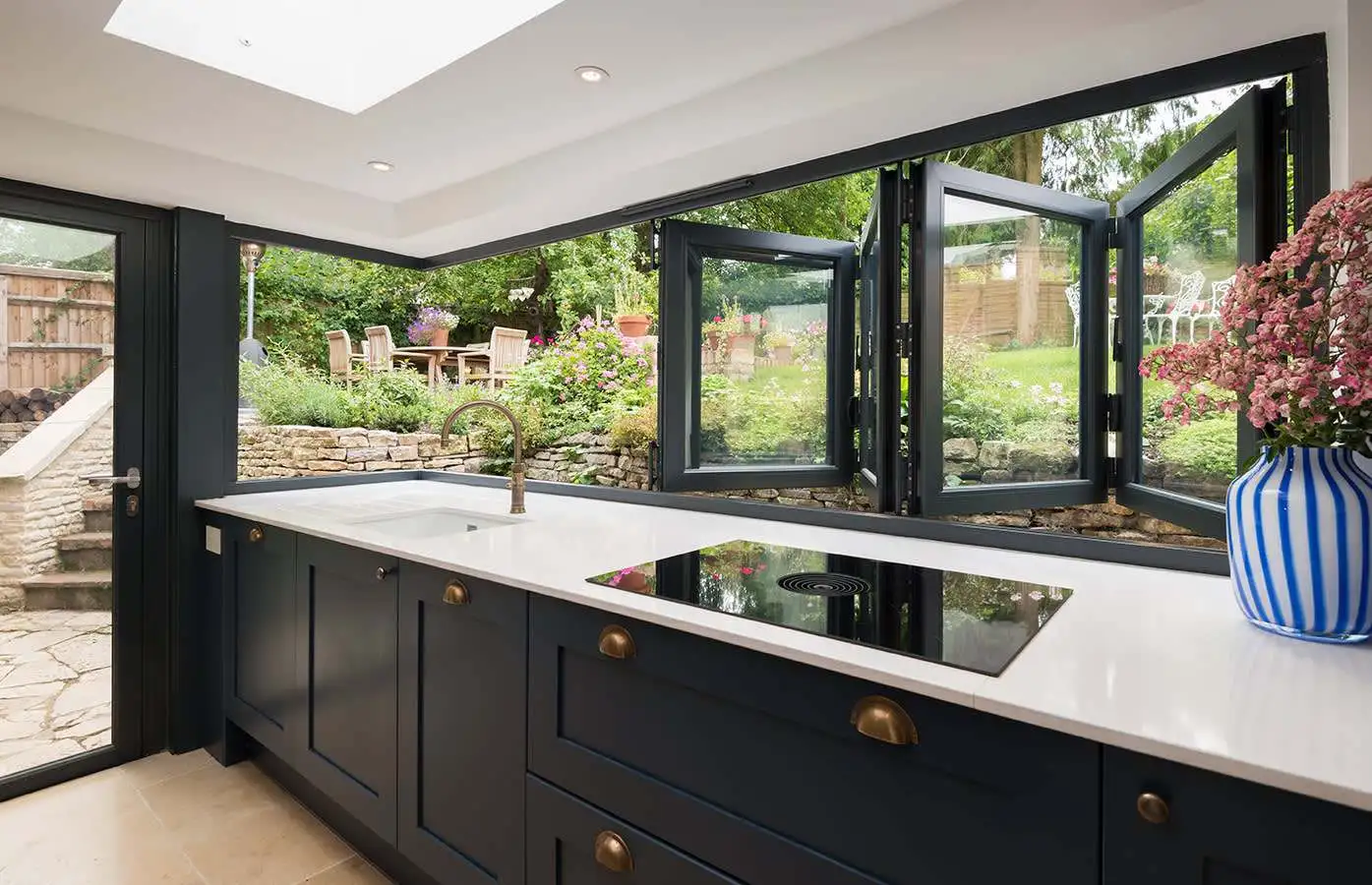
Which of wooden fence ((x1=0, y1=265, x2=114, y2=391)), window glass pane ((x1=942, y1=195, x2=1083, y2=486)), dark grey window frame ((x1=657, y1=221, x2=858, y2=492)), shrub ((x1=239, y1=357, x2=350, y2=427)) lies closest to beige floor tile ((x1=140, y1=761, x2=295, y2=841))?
wooden fence ((x1=0, y1=265, x2=114, y2=391))

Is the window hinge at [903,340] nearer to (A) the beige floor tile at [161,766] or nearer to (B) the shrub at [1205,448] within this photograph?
(B) the shrub at [1205,448]

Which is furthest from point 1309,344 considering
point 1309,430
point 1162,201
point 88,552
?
point 88,552

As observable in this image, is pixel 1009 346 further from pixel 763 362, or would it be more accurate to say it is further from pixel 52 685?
pixel 52 685

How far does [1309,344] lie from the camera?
1.05 meters

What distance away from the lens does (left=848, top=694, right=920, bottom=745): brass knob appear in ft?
3.18

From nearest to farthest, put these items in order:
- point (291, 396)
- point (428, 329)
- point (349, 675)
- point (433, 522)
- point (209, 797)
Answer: point (349, 675), point (209, 797), point (433, 522), point (291, 396), point (428, 329)

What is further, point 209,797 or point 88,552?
point 88,552

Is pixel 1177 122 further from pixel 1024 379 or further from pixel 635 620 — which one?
pixel 635 620

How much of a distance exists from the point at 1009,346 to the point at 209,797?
9.72ft

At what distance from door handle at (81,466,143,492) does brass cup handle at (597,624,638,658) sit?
2254mm

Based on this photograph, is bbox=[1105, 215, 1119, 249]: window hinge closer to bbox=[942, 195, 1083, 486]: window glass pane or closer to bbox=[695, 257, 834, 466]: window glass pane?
bbox=[942, 195, 1083, 486]: window glass pane

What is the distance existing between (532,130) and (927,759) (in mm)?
2089

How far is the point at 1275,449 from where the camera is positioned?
110cm

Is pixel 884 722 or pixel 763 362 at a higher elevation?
pixel 763 362
